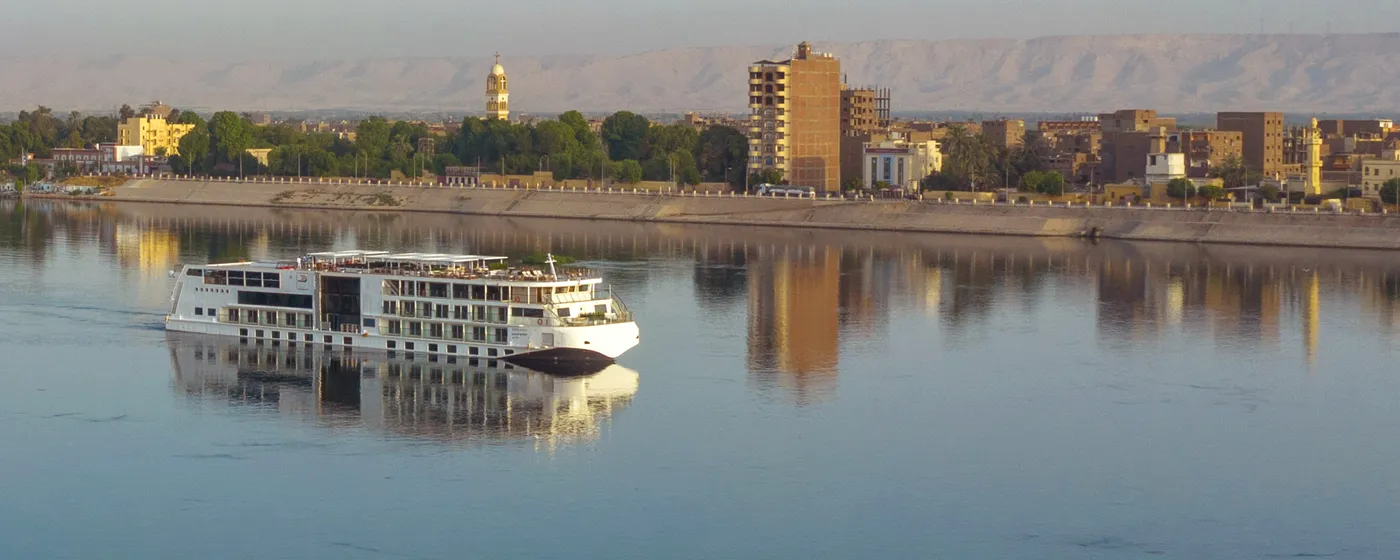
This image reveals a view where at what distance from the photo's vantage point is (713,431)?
1414 inches

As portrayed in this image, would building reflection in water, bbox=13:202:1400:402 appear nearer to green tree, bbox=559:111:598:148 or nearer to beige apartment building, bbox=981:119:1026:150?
green tree, bbox=559:111:598:148

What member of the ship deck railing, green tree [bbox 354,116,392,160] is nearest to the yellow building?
green tree [bbox 354,116,392,160]

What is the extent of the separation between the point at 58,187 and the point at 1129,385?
92.3 metres

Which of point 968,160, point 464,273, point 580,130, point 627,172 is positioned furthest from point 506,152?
point 464,273

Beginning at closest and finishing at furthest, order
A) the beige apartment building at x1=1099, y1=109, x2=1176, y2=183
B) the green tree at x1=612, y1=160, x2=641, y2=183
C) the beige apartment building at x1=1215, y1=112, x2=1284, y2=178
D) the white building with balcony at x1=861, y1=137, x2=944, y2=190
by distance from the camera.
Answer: the beige apartment building at x1=1099, y1=109, x2=1176, y2=183
the white building with balcony at x1=861, y1=137, x2=944, y2=190
the green tree at x1=612, y1=160, x2=641, y2=183
the beige apartment building at x1=1215, y1=112, x2=1284, y2=178

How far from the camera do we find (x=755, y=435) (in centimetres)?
3559

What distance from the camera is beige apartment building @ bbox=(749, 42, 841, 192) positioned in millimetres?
105938

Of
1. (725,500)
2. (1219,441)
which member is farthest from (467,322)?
(1219,441)

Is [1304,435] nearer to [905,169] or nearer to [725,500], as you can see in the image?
[725,500]

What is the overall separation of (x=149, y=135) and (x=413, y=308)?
10389cm

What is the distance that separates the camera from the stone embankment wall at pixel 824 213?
7962 centimetres

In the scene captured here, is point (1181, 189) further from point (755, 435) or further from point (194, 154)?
point (194, 154)

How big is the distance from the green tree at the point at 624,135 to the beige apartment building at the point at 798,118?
52.6ft

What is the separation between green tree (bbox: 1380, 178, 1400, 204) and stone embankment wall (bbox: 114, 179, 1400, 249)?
17.0 ft
